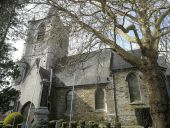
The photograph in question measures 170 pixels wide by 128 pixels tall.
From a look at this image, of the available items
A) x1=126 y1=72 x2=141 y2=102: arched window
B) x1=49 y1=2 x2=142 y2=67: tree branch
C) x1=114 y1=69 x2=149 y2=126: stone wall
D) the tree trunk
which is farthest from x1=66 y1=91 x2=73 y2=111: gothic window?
the tree trunk

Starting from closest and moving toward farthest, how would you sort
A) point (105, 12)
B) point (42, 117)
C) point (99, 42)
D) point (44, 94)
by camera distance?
point (105, 12), point (99, 42), point (42, 117), point (44, 94)

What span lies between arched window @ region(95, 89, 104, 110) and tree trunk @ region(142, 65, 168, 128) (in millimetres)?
10422

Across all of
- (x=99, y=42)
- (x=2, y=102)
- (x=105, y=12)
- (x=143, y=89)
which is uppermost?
(x=105, y=12)

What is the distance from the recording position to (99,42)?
8.66 metres

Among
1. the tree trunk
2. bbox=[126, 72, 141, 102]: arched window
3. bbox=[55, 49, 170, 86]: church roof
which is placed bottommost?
the tree trunk

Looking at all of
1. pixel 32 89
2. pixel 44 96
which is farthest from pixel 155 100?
pixel 32 89

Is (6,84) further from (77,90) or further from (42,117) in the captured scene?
(77,90)

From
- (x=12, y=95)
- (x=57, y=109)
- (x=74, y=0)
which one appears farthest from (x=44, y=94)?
(x=74, y=0)

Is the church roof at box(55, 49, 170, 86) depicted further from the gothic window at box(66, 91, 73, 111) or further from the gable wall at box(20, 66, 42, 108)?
the gable wall at box(20, 66, 42, 108)

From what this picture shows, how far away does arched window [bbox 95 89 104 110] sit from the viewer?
1766cm

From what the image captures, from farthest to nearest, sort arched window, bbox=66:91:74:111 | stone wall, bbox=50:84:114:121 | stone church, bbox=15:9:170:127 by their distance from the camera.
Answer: arched window, bbox=66:91:74:111 → stone wall, bbox=50:84:114:121 → stone church, bbox=15:9:170:127

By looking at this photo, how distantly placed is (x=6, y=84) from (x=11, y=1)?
9.76 meters

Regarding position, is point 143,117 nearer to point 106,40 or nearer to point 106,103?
point 106,103

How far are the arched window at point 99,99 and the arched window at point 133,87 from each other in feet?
10.9
